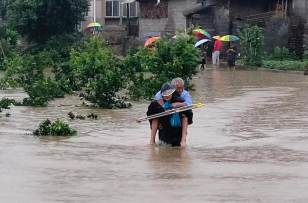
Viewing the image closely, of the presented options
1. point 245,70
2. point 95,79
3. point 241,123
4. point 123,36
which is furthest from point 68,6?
point 241,123

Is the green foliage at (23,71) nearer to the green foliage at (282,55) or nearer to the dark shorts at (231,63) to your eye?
the dark shorts at (231,63)

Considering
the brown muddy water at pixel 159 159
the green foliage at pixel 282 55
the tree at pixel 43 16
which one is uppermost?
the tree at pixel 43 16

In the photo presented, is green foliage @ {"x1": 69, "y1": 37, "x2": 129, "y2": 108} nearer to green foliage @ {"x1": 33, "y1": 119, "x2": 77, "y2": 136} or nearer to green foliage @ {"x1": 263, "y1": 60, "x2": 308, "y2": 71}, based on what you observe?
green foliage @ {"x1": 33, "y1": 119, "x2": 77, "y2": 136}

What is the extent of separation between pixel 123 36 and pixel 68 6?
292 inches

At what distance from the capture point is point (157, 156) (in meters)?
11.7

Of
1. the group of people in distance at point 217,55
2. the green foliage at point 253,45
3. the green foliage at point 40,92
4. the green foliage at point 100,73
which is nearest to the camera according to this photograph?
the green foliage at point 100,73

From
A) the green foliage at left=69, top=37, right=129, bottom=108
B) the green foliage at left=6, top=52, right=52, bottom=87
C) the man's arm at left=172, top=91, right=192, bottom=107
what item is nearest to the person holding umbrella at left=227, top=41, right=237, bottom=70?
the green foliage at left=6, top=52, right=52, bottom=87

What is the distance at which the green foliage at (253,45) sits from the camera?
35.3 metres

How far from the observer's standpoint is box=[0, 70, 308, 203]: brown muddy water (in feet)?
28.5

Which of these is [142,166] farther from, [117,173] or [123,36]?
[123,36]

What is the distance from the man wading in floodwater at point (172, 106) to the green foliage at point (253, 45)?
23244 mm

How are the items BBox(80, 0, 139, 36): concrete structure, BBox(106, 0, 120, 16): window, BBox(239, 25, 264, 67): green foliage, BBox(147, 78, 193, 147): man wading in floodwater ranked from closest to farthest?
BBox(147, 78, 193, 147): man wading in floodwater → BBox(239, 25, 264, 67): green foliage → BBox(80, 0, 139, 36): concrete structure → BBox(106, 0, 120, 16): window

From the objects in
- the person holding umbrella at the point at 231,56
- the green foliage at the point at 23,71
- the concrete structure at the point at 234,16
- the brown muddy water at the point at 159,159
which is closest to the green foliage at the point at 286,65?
the person holding umbrella at the point at 231,56

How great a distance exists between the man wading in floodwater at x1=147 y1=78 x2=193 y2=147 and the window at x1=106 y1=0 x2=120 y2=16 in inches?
1662
